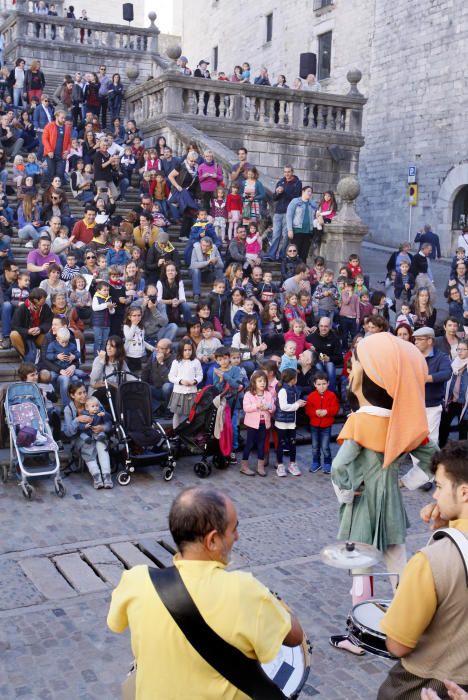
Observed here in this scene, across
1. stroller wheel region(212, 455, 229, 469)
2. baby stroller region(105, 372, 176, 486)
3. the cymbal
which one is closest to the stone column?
stroller wheel region(212, 455, 229, 469)

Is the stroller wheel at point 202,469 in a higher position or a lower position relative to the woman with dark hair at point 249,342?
lower

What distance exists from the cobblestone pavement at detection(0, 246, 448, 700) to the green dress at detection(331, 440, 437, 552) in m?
0.89

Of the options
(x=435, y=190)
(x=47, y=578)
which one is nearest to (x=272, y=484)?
(x=47, y=578)

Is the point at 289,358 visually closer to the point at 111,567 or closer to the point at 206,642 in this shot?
the point at 111,567

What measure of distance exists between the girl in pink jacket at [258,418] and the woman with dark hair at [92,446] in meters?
1.68

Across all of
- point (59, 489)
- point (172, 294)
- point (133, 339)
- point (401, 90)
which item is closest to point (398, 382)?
point (59, 489)

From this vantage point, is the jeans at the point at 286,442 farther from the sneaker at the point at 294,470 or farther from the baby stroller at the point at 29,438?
the baby stroller at the point at 29,438

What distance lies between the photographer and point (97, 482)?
358 inches

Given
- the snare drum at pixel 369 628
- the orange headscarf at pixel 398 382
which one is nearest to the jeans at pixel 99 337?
the orange headscarf at pixel 398 382

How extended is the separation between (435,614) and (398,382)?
7.82 ft

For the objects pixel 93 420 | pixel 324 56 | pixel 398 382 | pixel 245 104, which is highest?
pixel 324 56

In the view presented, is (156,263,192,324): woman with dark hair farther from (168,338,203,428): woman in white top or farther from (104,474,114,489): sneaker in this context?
(104,474,114,489): sneaker

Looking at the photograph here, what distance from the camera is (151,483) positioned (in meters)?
9.40

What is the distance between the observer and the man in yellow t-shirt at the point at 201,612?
102 inches
